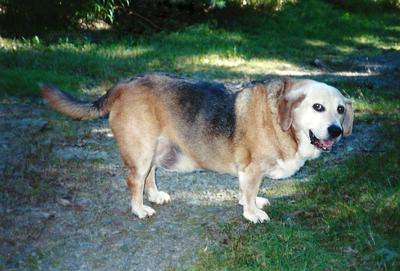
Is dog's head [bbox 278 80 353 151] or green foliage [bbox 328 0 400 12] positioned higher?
dog's head [bbox 278 80 353 151]

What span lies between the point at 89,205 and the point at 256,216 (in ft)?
5.66

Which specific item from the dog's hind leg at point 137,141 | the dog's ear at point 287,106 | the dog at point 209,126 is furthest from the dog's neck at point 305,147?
the dog's hind leg at point 137,141

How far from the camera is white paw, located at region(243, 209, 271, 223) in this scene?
5548mm

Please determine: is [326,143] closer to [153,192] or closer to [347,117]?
[347,117]

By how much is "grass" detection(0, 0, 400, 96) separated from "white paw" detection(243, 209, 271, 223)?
5030 mm

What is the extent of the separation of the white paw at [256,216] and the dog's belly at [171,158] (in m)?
0.69

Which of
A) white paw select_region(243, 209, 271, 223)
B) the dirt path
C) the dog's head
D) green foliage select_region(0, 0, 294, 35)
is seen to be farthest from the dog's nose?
green foliage select_region(0, 0, 294, 35)

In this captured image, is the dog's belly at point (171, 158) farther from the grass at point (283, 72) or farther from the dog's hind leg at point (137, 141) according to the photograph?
A: the grass at point (283, 72)

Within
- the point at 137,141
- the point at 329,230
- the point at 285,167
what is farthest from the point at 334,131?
the point at 137,141

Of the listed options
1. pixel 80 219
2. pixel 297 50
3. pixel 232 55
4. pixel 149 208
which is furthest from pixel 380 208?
pixel 297 50

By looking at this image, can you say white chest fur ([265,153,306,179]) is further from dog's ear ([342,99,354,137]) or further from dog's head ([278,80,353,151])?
dog's ear ([342,99,354,137])

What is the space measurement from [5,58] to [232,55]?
15.8ft

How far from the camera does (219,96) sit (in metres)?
5.47

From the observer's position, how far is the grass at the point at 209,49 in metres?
10.5
